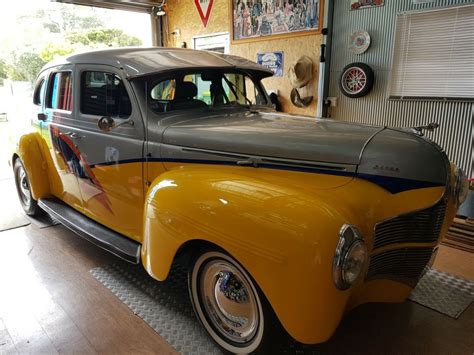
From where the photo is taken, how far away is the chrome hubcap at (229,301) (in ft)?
6.02

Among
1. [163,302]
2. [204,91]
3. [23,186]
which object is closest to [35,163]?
[23,186]

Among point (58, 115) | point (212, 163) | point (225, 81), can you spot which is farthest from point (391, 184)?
point (58, 115)

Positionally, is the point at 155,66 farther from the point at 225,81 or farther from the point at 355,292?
the point at 355,292

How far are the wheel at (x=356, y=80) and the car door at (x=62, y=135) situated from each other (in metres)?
3.31

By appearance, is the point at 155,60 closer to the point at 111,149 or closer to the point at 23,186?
the point at 111,149

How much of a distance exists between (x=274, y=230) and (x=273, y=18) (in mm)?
4840

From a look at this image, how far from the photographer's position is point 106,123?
249 cm

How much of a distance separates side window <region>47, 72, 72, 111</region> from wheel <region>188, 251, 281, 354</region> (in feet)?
6.39

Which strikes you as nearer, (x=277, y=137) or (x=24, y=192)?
(x=277, y=137)

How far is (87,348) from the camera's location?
2064 mm

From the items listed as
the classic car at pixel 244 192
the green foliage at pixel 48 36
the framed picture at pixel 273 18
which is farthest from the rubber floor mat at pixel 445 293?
the green foliage at pixel 48 36

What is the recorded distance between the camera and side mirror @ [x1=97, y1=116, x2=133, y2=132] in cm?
248

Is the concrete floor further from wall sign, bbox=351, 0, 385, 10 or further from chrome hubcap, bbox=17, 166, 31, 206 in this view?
wall sign, bbox=351, 0, 385, 10

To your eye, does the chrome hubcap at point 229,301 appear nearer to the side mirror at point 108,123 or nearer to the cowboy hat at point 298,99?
the side mirror at point 108,123
